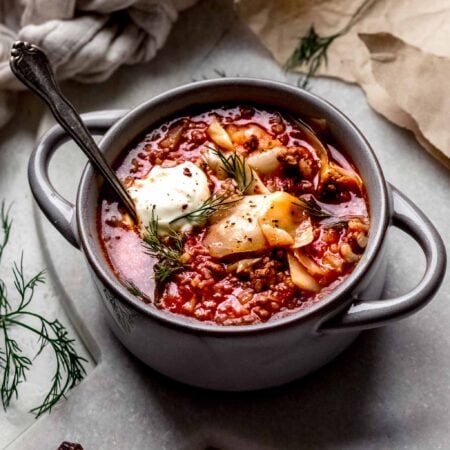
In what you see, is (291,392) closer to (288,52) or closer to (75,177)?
(75,177)

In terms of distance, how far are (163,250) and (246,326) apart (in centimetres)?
25

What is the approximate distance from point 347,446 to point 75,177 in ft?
2.93

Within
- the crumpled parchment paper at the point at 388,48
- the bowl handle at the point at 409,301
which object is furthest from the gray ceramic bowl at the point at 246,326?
the crumpled parchment paper at the point at 388,48

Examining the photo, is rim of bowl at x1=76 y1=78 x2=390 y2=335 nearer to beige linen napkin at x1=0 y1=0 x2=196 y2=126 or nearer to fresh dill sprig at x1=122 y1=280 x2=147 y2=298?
fresh dill sprig at x1=122 y1=280 x2=147 y2=298

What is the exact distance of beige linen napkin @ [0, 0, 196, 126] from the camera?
2275mm

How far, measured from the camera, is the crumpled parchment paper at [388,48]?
2.17 metres

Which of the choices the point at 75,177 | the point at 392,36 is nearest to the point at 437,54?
the point at 392,36

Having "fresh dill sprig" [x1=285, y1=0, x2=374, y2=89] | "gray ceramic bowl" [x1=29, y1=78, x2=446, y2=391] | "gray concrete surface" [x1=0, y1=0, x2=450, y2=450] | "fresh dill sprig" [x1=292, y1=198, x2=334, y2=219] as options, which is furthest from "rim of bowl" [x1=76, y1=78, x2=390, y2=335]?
"fresh dill sprig" [x1=285, y1=0, x2=374, y2=89]

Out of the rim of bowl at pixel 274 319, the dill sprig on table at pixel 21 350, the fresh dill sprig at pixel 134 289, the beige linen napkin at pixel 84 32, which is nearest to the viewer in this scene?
the rim of bowl at pixel 274 319

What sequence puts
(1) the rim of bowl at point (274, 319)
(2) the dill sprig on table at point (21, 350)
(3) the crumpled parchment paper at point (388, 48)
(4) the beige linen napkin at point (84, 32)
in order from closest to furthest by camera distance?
(1) the rim of bowl at point (274, 319) < (2) the dill sprig on table at point (21, 350) < (3) the crumpled parchment paper at point (388, 48) < (4) the beige linen napkin at point (84, 32)

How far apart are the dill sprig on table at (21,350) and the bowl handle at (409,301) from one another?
0.60 meters

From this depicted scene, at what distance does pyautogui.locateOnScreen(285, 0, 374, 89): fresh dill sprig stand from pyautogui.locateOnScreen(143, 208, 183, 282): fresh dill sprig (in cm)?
69

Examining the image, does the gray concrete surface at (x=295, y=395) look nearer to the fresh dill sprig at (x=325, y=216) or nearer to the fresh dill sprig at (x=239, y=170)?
the fresh dill sprig at (x=325, y=216)

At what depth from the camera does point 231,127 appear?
200 centimetres
